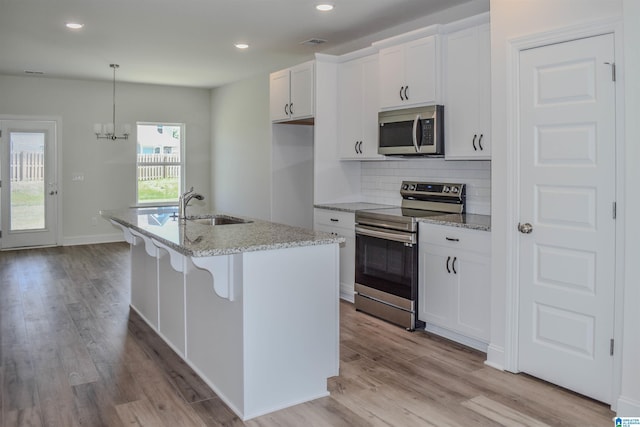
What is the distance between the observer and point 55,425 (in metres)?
2.54

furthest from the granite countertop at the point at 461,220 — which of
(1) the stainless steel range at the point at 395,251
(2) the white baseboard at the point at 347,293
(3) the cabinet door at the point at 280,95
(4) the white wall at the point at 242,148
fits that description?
(4) the white wall at the point at 242,148

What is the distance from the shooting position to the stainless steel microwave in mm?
4039

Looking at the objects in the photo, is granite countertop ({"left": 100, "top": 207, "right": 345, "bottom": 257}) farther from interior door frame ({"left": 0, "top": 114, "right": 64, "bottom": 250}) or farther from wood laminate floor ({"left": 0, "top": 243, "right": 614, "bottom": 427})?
interior door frame ({"left": 0, "top": 114, "right": 64, "bottom": 250})

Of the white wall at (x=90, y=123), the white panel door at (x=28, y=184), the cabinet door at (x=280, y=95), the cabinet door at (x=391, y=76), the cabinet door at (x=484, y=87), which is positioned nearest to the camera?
the cabinet door at (x=484, y=87)

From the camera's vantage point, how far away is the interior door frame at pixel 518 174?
2594 mm

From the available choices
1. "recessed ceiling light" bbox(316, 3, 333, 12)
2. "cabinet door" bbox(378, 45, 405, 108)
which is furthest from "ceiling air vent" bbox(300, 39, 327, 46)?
"cabinet door" bbox(378, 45, 405, 108)


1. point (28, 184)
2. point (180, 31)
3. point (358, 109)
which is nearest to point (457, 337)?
point (358, 109)

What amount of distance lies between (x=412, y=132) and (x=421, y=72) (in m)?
0.48

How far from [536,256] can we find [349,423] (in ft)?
4.75

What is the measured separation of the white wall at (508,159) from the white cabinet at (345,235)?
5.30ft

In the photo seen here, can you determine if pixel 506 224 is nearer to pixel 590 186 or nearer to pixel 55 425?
pixel 590 186

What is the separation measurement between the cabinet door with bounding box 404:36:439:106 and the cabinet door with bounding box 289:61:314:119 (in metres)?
1.15

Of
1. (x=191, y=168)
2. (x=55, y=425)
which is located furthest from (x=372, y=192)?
(x=191, y=168)

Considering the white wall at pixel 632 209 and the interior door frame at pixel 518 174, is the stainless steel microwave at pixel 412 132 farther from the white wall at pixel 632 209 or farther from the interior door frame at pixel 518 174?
the white wall at pixel 632 209
